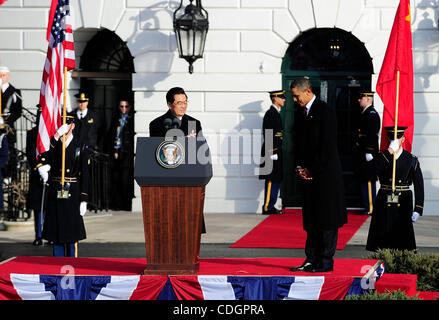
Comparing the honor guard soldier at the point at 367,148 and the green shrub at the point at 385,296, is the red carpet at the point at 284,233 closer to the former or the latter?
the honor guard soldier at the point at 367,148

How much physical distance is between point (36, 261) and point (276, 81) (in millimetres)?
8149

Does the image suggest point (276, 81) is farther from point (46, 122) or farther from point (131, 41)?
point (46, 122)

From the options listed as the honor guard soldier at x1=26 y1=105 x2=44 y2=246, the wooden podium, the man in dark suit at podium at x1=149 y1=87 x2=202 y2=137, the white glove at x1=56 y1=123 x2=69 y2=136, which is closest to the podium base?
the wooden podium

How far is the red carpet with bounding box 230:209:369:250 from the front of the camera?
12.2 m

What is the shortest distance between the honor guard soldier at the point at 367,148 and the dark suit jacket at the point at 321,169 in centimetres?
727

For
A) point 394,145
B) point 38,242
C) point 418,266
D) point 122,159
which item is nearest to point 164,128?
point 394,145

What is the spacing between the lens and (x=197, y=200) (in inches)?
312

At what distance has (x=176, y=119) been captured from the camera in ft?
31.0

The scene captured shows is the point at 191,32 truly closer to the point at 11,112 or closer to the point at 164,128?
the point at 11,112

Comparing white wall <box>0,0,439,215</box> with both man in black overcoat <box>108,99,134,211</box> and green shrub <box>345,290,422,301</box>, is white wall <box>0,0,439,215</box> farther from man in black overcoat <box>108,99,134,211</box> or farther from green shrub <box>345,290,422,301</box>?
green shrub <box>345,290,422,301</box>

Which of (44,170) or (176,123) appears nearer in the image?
(176,123)

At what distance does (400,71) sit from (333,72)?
17.4 feet

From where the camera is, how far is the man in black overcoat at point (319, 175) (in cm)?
809
